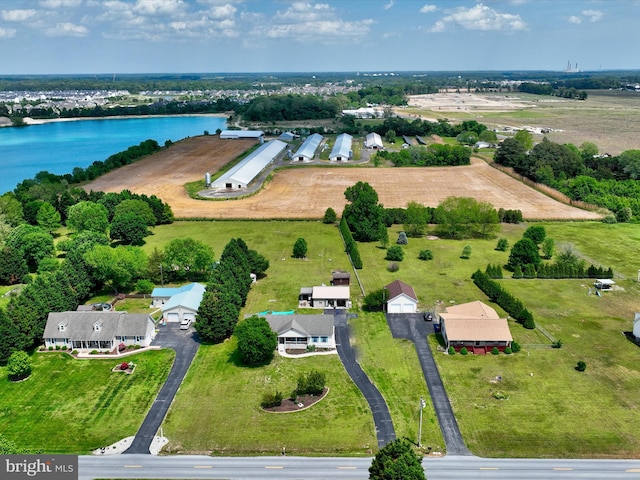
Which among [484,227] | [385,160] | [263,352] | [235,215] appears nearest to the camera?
[263,352]

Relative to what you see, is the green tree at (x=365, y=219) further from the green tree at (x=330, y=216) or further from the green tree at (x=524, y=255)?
the green tree at (x=524, y=255)

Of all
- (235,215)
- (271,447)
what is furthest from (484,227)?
(271,447)

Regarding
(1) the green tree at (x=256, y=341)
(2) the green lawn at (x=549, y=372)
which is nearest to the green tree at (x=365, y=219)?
(2) the green lawn at (x=549, y=372)

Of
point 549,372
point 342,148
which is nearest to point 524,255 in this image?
point 549,372

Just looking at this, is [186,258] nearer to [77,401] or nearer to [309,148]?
[77,401]

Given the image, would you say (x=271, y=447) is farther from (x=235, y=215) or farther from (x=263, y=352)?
(x=235, y=215)
